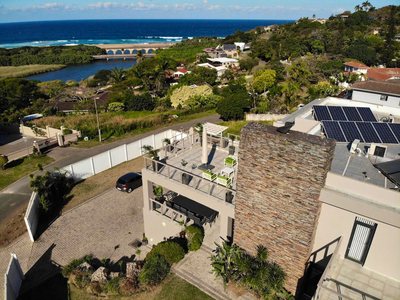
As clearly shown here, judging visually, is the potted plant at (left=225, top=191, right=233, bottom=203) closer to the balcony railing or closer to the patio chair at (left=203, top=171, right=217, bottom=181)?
the balcony railing

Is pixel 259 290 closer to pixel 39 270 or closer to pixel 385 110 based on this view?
pixel 39 270

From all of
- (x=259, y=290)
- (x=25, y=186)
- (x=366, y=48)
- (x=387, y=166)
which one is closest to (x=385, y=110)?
(x=387, y=166)

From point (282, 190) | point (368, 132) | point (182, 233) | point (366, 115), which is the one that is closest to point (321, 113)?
point (366, 115)

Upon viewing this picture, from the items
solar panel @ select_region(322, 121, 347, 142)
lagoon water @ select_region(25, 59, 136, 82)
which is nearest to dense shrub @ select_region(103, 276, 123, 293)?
solar panel @ select_region(322, 121, 347, 142)

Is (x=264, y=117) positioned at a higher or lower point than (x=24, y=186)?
higher

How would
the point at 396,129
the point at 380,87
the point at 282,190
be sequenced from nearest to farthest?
1. the point at 282,190
2. the point at 396,129
3. the point at 380,87

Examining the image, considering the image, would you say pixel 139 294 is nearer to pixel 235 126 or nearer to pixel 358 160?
pixel 358 160
